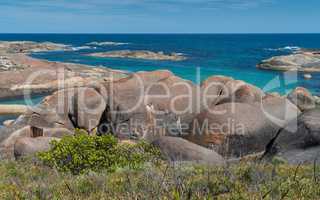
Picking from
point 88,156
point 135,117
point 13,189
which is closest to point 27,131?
point 135,117

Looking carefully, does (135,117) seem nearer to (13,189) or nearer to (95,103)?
(95,103)

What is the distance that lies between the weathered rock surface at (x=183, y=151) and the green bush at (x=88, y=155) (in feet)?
5.74

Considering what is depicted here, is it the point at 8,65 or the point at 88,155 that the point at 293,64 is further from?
the point at 88,155

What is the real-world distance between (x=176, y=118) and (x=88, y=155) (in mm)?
9322

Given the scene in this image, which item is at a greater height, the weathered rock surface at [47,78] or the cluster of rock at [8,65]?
the cluster of rock at [8,65]

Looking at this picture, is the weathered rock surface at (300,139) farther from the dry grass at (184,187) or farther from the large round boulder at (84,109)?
the large round boulder at (84,109)

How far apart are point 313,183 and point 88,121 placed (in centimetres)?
1775

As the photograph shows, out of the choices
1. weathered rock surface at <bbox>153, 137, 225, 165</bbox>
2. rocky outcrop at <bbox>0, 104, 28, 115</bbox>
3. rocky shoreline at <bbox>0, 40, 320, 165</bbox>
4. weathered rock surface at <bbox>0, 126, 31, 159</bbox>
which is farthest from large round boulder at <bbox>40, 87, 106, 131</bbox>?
rocky outcrop at <bbox>0, 104, 28, 115</bbox>

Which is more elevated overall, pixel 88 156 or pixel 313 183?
pixel 313 183

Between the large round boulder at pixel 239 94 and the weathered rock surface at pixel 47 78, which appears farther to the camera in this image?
the weathered rock surface at pixel 47 78

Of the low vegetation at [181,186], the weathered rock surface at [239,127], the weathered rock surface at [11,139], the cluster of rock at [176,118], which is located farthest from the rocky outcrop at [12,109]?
the low vegetation at [181,186]

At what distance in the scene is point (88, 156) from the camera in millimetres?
13242

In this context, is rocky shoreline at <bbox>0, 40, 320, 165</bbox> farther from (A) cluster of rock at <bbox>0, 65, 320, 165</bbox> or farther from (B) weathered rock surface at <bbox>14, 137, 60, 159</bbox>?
(B) weathered rock surface at <bbox>14, 137, 60, 159</bbox>

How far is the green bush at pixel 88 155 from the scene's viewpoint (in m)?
13.0
